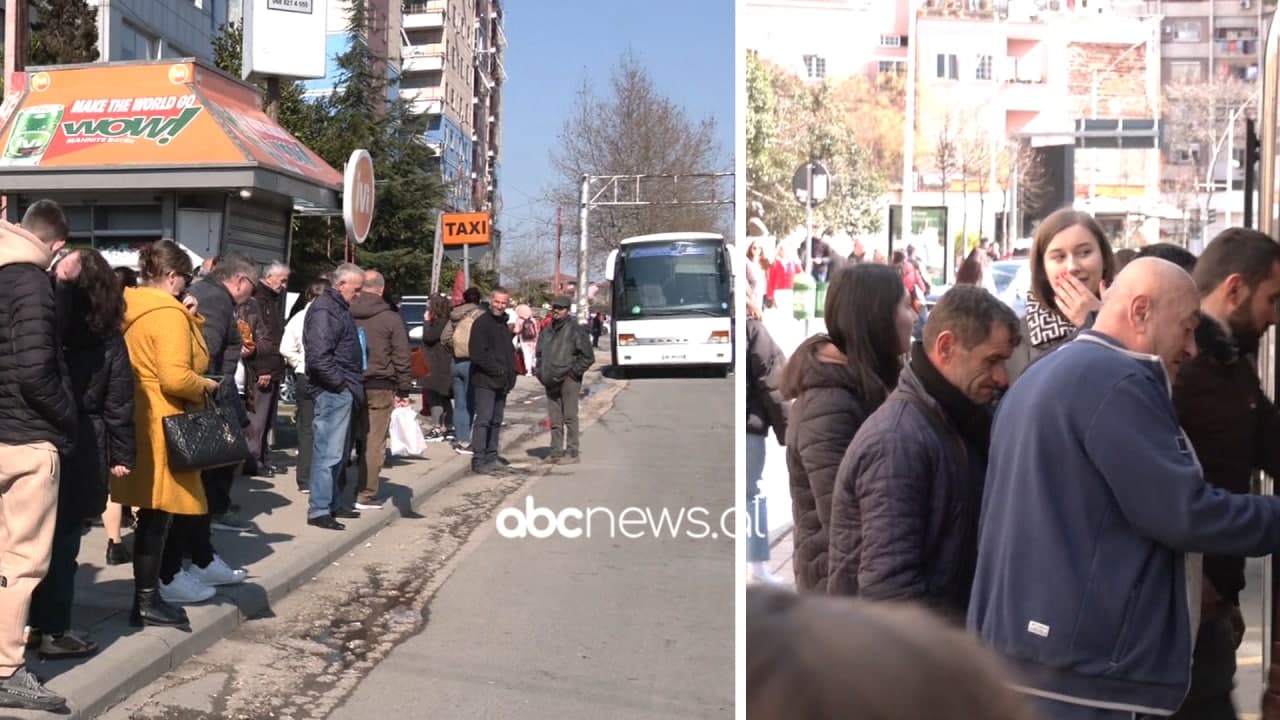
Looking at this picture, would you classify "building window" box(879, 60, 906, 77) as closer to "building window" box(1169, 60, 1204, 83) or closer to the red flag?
"building window" box(1169, 60, 1204, 83)

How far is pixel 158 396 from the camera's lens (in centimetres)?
498

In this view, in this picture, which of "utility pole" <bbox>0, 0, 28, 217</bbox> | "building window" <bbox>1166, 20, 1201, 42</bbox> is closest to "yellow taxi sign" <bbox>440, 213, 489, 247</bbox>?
"building window" <bbox>1166, 20, 1201, 42</bbox>

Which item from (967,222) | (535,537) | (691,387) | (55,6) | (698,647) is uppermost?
(55,6)

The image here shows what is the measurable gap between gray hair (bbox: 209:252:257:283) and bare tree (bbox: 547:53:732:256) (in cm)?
277

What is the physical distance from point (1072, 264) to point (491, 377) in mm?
2762

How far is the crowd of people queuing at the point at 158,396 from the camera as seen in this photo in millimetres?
4055

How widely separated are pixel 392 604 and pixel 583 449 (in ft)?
5.49

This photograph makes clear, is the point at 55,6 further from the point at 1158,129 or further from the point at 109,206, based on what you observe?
the point at 1158,129

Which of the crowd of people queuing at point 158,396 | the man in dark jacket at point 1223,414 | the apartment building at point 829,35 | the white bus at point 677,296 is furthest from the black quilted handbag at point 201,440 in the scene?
the man in dark jacket at point 1223,414

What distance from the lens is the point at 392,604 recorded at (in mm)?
5496

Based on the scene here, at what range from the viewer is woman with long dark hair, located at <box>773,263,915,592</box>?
2668mm

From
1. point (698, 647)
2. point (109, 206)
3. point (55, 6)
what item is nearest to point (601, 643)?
point (698, 647)

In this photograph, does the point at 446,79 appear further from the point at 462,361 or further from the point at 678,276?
the point at 462,361

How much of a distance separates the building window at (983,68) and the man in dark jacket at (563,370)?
1.56 metres
